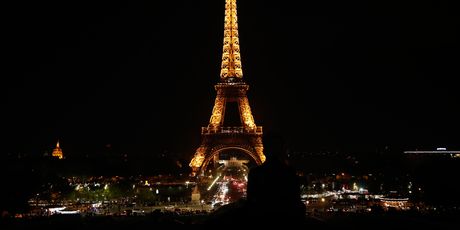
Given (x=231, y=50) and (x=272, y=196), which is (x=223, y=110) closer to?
(x=231, y=50)

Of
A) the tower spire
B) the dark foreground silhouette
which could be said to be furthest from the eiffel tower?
the dark foreground silhouette

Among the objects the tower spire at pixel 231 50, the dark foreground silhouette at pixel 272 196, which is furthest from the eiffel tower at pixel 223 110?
the dark foreground silhouette at pixel 272 196

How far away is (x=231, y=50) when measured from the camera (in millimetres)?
55750

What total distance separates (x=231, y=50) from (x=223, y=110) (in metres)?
5.75

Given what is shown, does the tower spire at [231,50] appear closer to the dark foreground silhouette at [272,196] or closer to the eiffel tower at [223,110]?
the eiffel tower at [223,110]

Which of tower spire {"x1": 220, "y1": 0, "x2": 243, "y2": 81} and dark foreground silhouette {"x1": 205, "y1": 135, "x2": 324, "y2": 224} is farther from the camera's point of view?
tower spire {"x1": 220, "y1": 0, "x2": 243, "y2": 81}

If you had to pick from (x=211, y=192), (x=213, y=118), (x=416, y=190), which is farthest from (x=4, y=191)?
(x=213, y=118)

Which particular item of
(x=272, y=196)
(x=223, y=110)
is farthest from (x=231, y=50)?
(x=272, y=196)

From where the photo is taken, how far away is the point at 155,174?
72875mm

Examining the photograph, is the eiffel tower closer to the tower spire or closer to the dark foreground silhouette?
the tower spire

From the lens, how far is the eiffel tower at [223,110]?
55125 mm

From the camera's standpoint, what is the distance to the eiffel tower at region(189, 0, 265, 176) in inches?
2170

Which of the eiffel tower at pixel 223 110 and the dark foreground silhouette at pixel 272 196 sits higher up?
the eiffel tower at pixel 223 110

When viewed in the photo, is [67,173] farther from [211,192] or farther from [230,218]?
[230,218]
